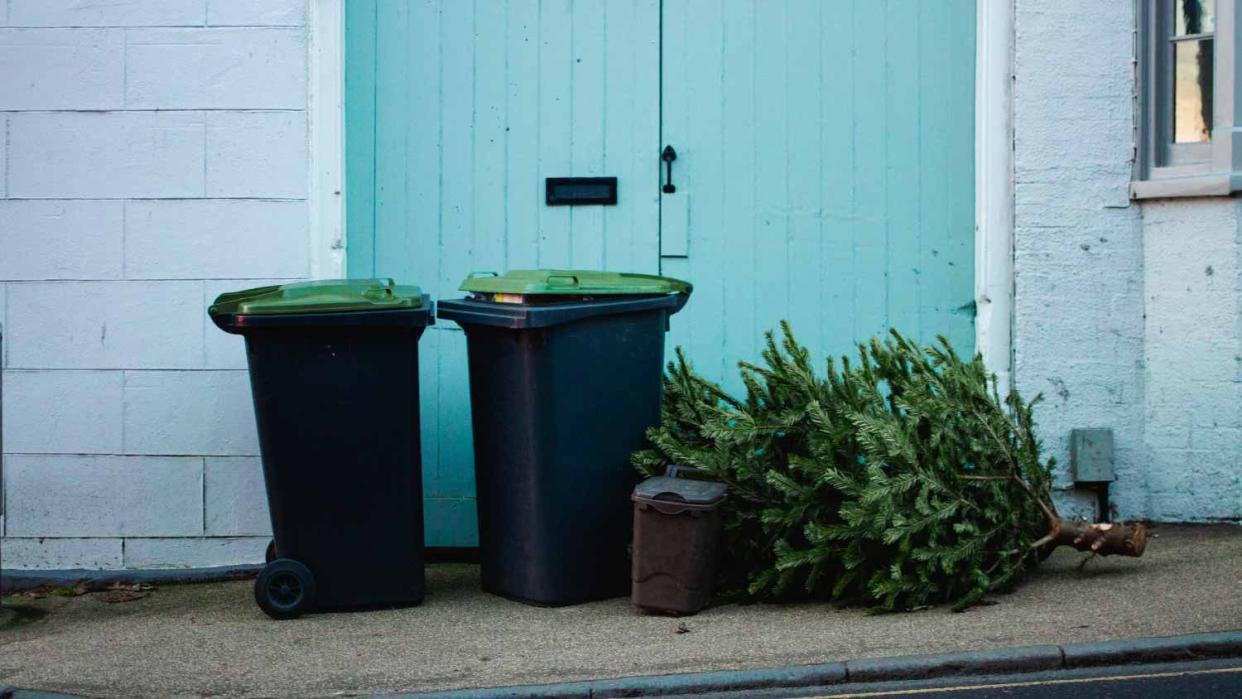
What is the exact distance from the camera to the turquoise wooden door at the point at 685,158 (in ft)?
24.8

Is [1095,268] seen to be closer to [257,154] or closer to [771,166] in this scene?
[771,166]

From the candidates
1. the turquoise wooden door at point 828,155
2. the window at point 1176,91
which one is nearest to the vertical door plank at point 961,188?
the turquoise wooden door at point 828,155

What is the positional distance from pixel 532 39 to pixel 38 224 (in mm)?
2466

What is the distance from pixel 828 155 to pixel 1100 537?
2265 mm

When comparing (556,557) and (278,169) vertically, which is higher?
(278,169)

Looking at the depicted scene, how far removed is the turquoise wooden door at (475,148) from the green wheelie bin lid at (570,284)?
952mm

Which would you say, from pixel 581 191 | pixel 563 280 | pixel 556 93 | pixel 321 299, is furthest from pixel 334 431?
pixel 556 93

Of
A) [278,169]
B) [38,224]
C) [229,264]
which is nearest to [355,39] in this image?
[278,169]

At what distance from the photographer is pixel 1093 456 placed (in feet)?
24.1

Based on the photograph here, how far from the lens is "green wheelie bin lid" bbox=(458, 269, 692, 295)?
20.9ft

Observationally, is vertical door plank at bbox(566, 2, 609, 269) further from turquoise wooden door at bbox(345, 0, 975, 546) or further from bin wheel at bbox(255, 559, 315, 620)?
bin wheel at bbox(255, 559, 315, 620)

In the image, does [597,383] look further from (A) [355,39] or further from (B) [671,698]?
(A) [355,39]

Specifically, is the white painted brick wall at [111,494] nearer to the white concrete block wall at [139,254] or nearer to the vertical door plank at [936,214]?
the white concrete block wall at [139,254]

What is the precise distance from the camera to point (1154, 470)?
739cm
